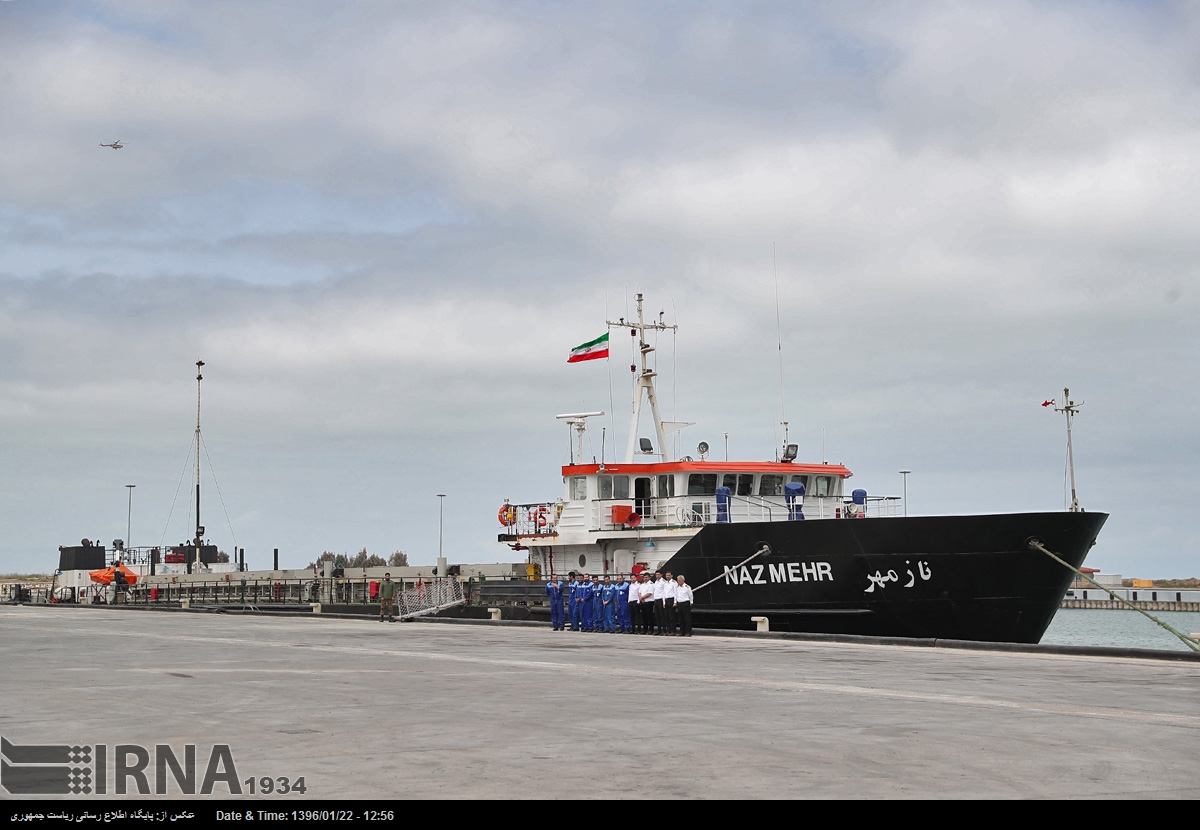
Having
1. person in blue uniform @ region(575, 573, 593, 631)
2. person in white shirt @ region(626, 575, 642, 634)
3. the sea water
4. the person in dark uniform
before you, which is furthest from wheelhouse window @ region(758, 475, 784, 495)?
the sea water

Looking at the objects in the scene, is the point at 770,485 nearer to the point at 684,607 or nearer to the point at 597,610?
the point at 597,610

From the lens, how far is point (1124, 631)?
243ft

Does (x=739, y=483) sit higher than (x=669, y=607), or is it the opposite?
(x=739, y=483)

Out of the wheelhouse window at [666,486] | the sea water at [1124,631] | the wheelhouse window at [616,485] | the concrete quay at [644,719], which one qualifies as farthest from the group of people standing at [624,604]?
the sea water at [1124,631]

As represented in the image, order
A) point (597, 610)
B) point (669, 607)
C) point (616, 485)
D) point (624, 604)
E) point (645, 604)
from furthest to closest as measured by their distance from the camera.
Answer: point (616, 485)
point (597, 610)
point (624, 604)
point (645, 604)
point (669, 607)

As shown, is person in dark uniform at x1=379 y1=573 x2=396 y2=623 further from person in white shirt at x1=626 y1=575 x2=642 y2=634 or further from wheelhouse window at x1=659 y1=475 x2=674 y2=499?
person in white shirt at x1=626 y1=575 x2=642 y2=634

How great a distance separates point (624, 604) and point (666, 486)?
3692mm

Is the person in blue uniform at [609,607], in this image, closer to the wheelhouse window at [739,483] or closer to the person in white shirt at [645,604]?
the person in white shirt at [645,604]

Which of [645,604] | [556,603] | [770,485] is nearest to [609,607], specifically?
[645,604]

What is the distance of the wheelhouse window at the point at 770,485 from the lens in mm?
29031

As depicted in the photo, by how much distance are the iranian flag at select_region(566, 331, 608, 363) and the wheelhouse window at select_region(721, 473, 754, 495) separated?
17.2 feet

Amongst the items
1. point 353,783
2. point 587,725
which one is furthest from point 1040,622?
point 353,783

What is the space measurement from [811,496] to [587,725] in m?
19.8

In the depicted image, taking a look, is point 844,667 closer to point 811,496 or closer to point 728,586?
point 728,586
